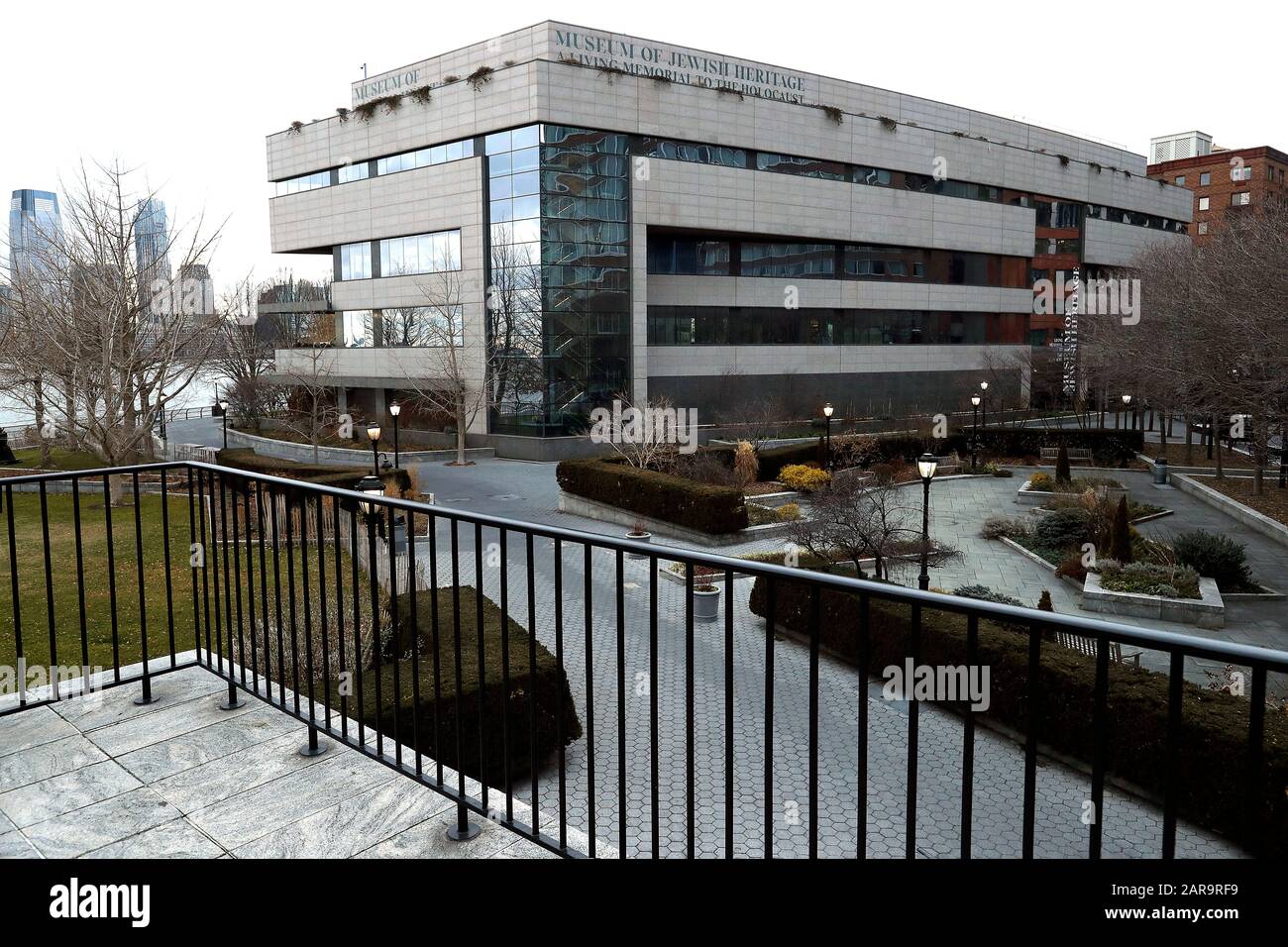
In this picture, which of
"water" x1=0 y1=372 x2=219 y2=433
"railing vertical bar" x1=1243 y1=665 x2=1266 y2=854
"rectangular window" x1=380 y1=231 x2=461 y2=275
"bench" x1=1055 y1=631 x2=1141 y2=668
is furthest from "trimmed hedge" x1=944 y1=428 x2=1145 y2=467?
"railing vertical bar" x1=1243 y1=665 x2=1266 y2=854

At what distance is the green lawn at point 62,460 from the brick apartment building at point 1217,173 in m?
78.0

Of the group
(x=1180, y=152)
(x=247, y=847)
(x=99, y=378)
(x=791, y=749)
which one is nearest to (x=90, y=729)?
(x=247, y=847)

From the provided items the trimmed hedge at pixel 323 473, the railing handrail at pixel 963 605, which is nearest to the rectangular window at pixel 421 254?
the trimmed hedge at pixel 323 473

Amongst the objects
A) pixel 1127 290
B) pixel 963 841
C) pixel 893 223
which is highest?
pixel 893 223

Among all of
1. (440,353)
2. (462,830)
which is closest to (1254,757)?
(462,830)

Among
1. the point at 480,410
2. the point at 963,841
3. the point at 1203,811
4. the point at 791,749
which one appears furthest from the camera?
the point at 480,410

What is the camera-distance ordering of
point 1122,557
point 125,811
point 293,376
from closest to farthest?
point 125,811 < point 1122,557 < point 293,376

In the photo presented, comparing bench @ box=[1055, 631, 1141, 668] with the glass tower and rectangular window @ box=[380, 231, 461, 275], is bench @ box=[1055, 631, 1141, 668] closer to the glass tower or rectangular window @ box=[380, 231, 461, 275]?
the glass tower

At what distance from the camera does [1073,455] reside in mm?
30328

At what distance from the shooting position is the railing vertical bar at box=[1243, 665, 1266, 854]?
1.46 m

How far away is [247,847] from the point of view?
299 cm
